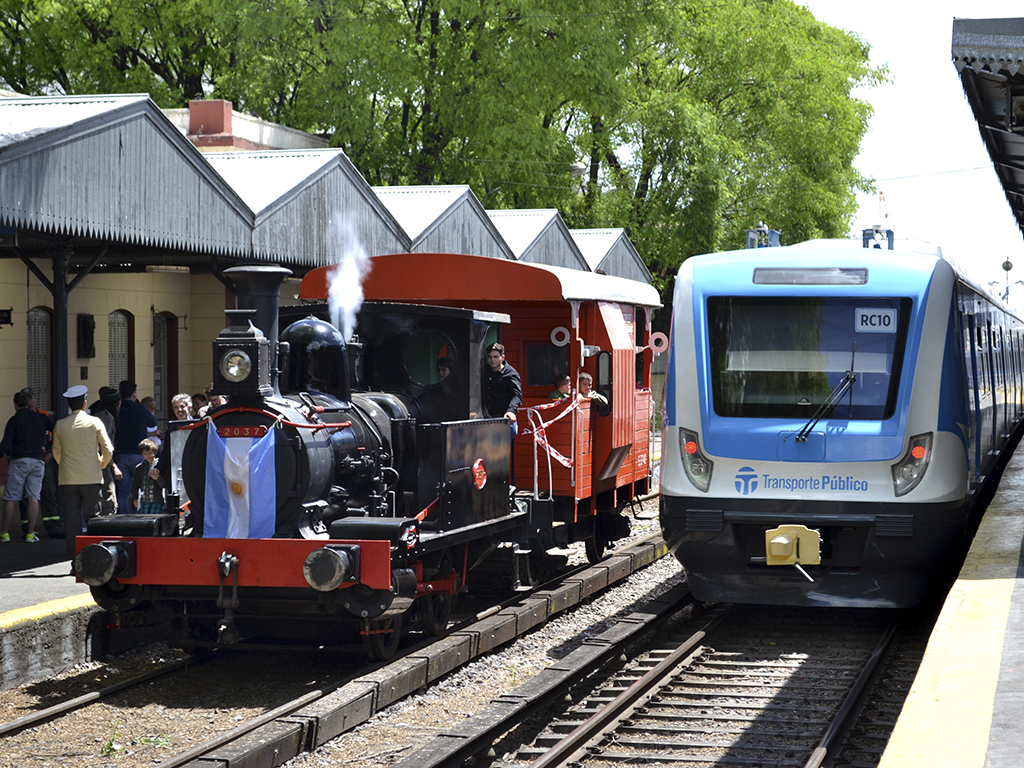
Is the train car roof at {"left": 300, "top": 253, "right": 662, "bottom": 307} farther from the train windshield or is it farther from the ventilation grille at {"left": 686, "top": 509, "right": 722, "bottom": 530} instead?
the ventilation grille at {"left": 686, "top": 509, "right": 722, "bottom": 530}

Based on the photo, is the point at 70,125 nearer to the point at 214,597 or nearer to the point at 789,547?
the point at 214,597

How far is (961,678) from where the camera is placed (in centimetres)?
479

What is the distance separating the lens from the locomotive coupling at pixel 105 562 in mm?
7449

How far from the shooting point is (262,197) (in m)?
13.2

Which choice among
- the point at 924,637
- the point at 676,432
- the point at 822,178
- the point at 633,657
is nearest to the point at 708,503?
the point at 676,432

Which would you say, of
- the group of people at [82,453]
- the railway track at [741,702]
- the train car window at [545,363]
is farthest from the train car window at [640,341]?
the group of people at [82,453]

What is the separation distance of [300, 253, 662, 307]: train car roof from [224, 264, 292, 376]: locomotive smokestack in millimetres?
2209

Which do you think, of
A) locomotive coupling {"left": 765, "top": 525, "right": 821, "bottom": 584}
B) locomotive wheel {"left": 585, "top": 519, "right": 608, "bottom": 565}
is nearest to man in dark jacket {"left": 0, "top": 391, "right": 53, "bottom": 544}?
locomotive wheel {"left": 585, "top": 519, "right": 608, "bottom": 565}

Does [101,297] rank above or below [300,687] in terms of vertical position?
above

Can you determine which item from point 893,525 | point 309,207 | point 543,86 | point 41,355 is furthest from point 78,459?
point 543,86

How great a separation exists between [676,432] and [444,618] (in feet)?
7.36

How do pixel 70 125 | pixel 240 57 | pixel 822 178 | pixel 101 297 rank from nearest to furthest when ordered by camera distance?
pixel 70 125 → pixel 101 297 → pixel 240 57 → pixel 822 178

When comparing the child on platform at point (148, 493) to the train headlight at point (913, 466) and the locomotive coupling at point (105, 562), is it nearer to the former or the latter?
the locomotive coupling at point (105, 562)

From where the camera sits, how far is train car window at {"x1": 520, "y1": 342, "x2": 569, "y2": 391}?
36.2 ft
